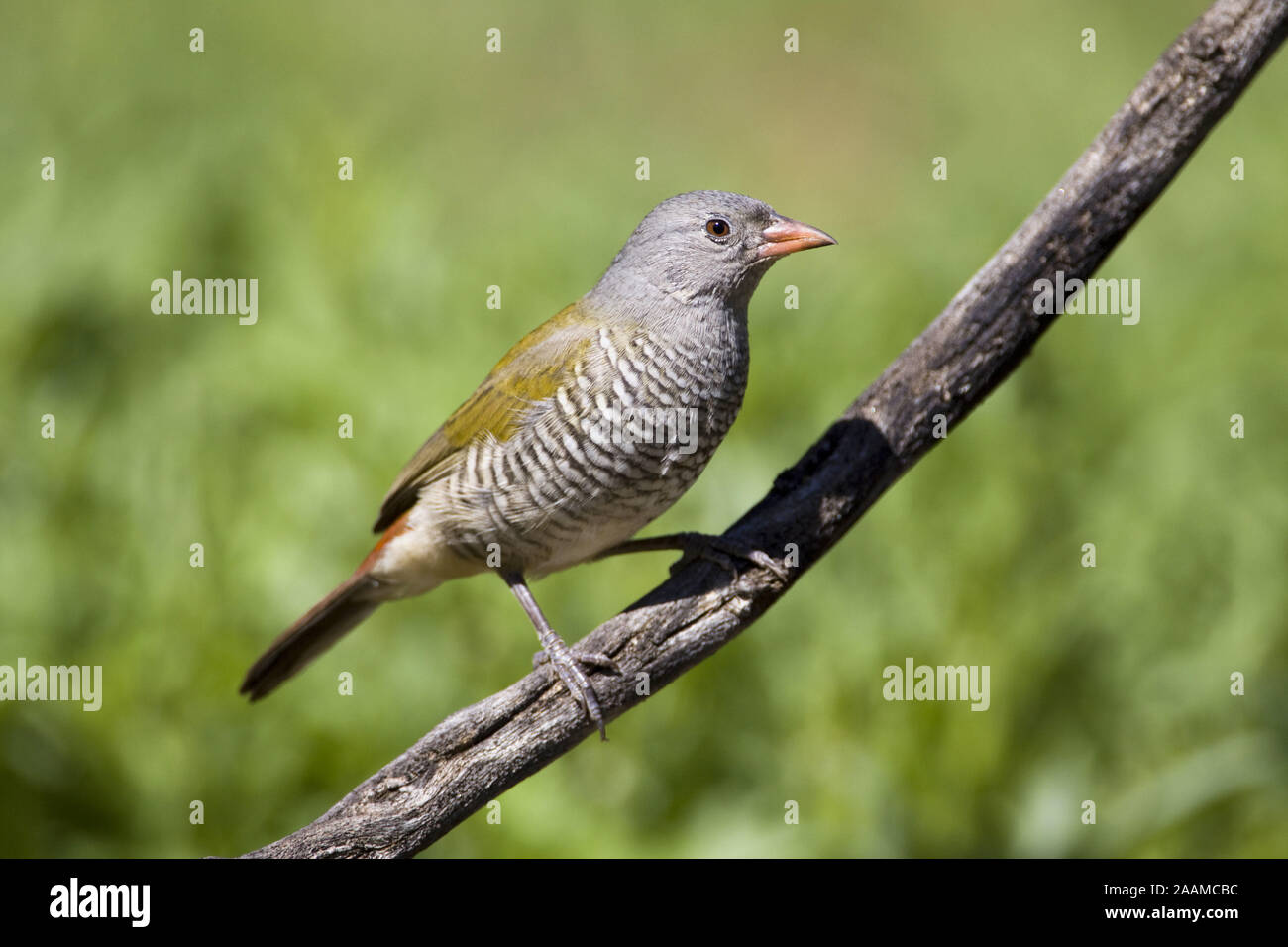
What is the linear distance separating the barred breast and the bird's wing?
0.05 meters

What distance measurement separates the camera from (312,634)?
4.11m

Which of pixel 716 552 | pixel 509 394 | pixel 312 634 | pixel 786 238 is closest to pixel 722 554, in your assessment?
pixel 716 552

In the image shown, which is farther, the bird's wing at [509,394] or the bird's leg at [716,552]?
the bird's wing at [509,394]

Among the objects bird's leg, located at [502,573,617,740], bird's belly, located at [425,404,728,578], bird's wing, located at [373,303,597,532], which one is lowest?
bird's leg, located at [502,573,617,740]

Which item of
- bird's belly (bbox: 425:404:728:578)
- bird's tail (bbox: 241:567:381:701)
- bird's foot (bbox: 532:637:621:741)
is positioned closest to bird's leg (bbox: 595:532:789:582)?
bird's belly (bbox: 425:404:728:578)

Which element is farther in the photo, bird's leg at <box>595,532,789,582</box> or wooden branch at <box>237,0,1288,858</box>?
bird's leg at <box>595,532,789,582</box>

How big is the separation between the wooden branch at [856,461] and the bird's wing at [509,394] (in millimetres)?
660

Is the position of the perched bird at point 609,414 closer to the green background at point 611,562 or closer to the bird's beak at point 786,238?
the bird's beak at point 786,238

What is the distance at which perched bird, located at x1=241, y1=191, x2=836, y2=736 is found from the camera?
11.4ft

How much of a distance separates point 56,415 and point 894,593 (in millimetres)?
3449

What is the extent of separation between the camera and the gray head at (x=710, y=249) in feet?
11.8

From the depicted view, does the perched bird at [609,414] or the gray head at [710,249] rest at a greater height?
the gray head at [710,249]

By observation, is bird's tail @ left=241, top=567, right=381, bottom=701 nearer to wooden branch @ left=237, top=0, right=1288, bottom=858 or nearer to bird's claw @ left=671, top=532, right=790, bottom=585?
wooden branch @ left=237, top=0, right=1288, bottom=858

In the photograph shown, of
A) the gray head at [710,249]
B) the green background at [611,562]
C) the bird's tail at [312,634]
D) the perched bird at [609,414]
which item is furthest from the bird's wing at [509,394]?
the green background at [611,562]
